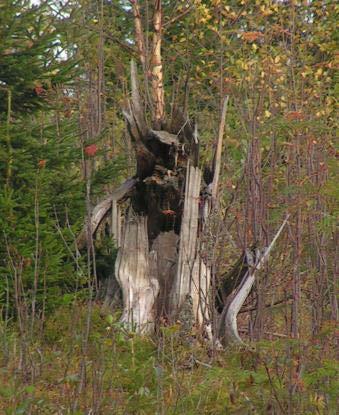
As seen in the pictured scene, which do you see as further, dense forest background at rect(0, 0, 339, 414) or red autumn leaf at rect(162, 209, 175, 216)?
red autumn leaf at rect(162, 209, 175, 216)

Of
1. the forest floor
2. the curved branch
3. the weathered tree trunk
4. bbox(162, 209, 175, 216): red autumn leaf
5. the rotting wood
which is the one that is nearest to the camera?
the forest floor

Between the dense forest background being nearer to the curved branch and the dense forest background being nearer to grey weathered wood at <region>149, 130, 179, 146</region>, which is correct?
the curved branch

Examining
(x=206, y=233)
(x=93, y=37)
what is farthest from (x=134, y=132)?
(x=93, y=37)

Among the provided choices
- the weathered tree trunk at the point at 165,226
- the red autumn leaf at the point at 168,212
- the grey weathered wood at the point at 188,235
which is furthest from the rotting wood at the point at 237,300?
the red autumn leaf at the point at 168,212

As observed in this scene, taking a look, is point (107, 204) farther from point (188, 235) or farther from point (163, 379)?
point (163, 379)

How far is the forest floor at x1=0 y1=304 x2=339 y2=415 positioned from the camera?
5059 millimetres

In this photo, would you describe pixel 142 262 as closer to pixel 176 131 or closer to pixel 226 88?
pixel 176 131

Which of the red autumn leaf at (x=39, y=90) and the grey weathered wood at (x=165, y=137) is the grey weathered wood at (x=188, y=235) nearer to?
the grey weathered wood at (x=165, y=137)

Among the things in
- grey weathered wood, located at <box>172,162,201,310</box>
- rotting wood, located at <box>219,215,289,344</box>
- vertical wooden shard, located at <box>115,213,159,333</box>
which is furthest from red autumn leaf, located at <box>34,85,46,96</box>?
rotting wood, located at <box>219,215,289,344</box>

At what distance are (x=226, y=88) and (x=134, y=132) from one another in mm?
3547

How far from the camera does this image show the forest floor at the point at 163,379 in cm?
506

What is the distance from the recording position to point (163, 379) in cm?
616

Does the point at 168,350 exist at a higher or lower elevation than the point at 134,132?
lower

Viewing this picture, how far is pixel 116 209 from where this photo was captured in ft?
32.0
